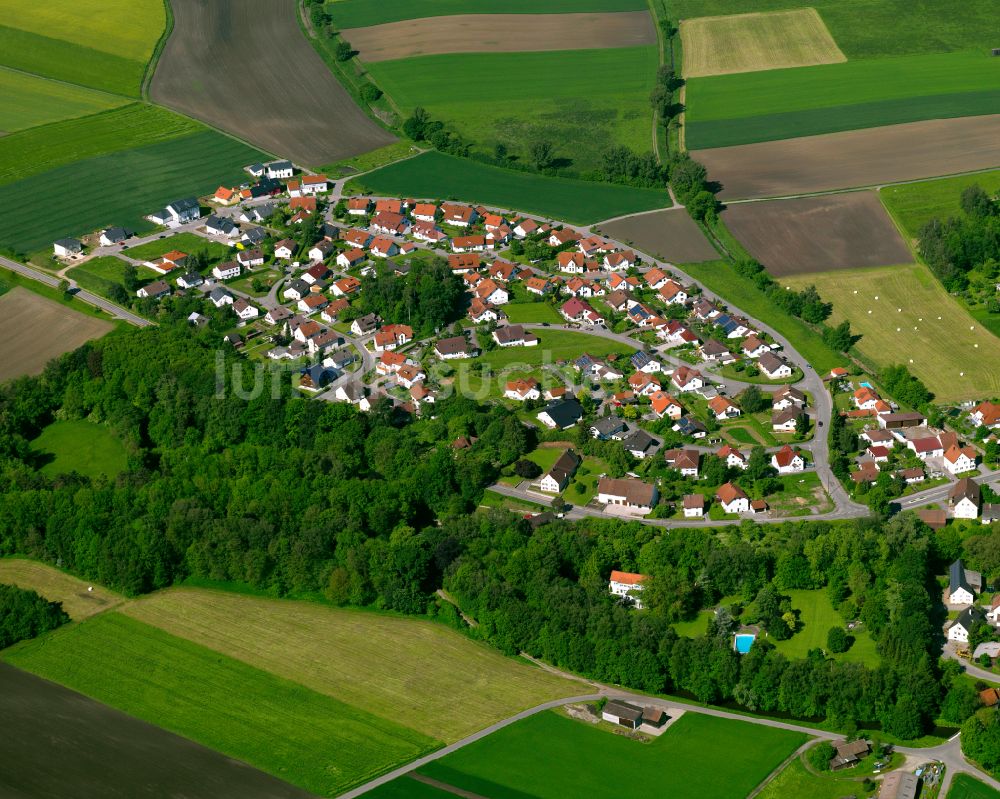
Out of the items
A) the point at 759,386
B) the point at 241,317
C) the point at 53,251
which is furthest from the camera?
the point at 53,251

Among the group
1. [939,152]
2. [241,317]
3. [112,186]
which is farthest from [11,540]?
[939,152]

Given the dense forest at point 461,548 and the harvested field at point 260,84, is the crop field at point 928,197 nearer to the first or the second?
the dense forest at point 461,548

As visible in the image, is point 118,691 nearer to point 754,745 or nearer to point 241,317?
point 754,745

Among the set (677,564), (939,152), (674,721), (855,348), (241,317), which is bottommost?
(674,721)

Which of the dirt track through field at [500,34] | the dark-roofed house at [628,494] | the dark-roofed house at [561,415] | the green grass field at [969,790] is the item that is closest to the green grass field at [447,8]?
the dirt track through field at [500,34]

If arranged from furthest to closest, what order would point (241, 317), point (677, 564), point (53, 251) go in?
1. point (53, 251)
2. point (241, 317)
3. point (677, 564)

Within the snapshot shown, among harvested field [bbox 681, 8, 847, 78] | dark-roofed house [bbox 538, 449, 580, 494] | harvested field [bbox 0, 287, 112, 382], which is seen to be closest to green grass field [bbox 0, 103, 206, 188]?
harvested field [bbox 0, 287, 112, 382]

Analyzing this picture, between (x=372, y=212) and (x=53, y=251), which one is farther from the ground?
(x=372, y=212)
